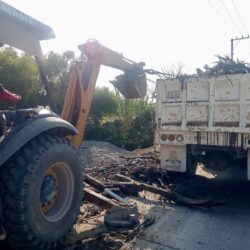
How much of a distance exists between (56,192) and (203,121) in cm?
366

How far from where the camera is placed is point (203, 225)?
4.84 meters

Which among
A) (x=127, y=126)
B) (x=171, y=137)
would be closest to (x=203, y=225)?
(x=171, y=137)

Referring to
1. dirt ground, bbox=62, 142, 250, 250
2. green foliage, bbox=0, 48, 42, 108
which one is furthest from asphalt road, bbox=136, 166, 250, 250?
green foliage, bbox=0, 48, 42, 108

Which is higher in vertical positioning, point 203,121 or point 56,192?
point 203,121

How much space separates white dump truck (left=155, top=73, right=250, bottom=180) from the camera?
6.25 meters

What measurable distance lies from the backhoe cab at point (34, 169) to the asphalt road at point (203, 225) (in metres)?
1.01

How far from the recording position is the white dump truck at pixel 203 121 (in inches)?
246

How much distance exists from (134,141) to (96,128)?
8.70 ft

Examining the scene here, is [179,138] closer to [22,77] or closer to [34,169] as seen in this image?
[34,169]

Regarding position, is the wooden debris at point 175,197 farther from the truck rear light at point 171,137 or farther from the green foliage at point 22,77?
the green foliage at point 22,77

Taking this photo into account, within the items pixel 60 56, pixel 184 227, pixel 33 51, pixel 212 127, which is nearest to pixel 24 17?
pixel 33 51

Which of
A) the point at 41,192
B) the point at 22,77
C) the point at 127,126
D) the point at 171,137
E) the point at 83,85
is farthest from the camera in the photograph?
the point at 22,77

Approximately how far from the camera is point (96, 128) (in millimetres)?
17719

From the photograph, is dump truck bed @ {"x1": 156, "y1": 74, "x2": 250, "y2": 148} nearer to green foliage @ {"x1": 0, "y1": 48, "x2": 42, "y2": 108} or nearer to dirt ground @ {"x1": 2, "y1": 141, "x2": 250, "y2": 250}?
dirt ground @ {"x1": 2, "y1": 141, "x2": 250, "y2": 250}
